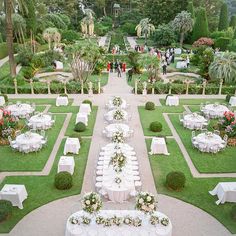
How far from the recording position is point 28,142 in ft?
60.3

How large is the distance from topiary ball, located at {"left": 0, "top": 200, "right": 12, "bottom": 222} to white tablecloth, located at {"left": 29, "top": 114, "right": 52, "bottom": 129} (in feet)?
29.6

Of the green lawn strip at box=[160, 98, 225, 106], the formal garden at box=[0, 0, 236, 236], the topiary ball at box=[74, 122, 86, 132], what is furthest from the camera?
the green lawn strip at box=[160, 98, 225, 106]

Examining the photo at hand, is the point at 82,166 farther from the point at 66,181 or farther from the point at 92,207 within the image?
the point at 92,207

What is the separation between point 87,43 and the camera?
31.3 meters

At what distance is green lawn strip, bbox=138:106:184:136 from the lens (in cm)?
2186

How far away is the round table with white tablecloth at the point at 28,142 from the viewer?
60.4 ft

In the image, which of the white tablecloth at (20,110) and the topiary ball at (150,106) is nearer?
the white tablecloth at (20,110)

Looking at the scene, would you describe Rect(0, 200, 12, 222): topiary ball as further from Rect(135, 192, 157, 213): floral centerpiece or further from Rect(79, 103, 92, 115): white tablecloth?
Rect(79, 103, 92, 115): white tablecloth

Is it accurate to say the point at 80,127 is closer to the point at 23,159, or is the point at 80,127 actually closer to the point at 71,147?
the point at 71,147

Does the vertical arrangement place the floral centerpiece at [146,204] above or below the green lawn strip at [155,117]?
above

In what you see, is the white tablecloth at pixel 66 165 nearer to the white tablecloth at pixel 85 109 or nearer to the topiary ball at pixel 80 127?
the topiary ball at pixel 80 127

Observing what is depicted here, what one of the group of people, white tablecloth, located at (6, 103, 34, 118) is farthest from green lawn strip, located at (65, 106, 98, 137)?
the group of people

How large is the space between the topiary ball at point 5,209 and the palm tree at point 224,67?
23165mm

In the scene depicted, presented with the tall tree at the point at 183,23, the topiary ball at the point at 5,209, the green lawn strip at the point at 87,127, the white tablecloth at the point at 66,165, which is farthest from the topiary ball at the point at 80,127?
the tall tree at the point at 183,23
